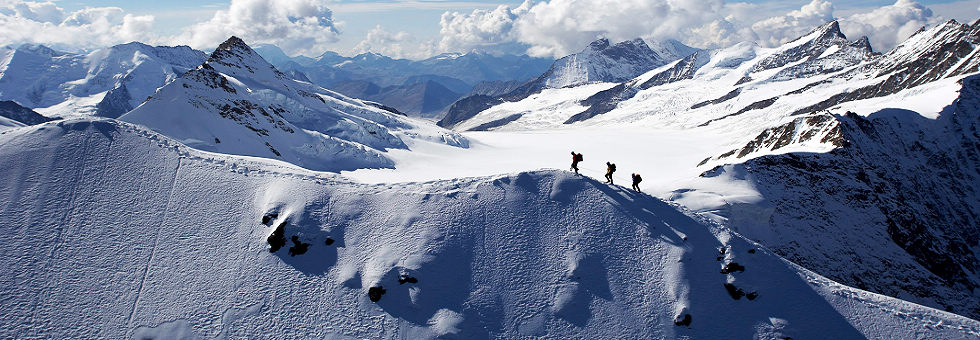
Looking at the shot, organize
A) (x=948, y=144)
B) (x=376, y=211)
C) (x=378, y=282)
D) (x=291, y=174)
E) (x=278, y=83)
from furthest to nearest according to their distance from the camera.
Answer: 1. (x=278, y=83)
2. (x=948, y=144)
3. (x=291, y=174)
4. (x=376, y=211)
5. (x=378, y=282)

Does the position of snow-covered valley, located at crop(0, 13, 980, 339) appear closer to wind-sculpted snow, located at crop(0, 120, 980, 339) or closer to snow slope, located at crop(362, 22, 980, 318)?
wind-sculpted snow, located at crop(0, 120, 980, 339)

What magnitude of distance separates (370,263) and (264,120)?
4818 cm

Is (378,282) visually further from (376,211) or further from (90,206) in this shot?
(90,206)

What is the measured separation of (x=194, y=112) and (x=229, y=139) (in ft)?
19.7

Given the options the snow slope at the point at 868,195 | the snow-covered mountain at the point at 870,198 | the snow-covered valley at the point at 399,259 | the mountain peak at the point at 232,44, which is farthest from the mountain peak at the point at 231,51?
the snow-covered mountain at the point at 870,198

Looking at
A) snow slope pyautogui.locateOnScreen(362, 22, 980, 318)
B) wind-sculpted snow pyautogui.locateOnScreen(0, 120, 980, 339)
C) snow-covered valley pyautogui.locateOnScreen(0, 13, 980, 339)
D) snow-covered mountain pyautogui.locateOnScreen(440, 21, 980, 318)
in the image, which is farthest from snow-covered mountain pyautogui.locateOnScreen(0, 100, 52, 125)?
snow-covered mountain pyautogui.locateOnScreen(440, 21, 980, 318)

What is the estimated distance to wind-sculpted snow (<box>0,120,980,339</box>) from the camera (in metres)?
19.3

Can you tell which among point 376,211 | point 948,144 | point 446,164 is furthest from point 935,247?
point 446,164

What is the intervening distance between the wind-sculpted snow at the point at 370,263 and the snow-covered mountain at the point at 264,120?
71.5 feet

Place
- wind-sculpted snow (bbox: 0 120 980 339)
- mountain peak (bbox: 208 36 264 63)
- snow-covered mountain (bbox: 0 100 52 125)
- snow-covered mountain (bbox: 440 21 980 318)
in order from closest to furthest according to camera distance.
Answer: wind-sculpted snow (bbox: 0 120 980 339) → snow-covered mountain (bbox: 440 21 980 318) → mountain peak (bbox: 208 36 264 63) → snow-covered mountain (bbox: 0 100 52 125)

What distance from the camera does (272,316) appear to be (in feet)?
63.2

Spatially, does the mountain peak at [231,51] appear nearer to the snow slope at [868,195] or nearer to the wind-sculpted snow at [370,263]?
the snow slope at [868,195]

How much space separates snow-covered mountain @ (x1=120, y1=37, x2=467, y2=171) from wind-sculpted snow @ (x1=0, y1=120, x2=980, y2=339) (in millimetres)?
21788

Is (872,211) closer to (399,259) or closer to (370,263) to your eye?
(399,259)
